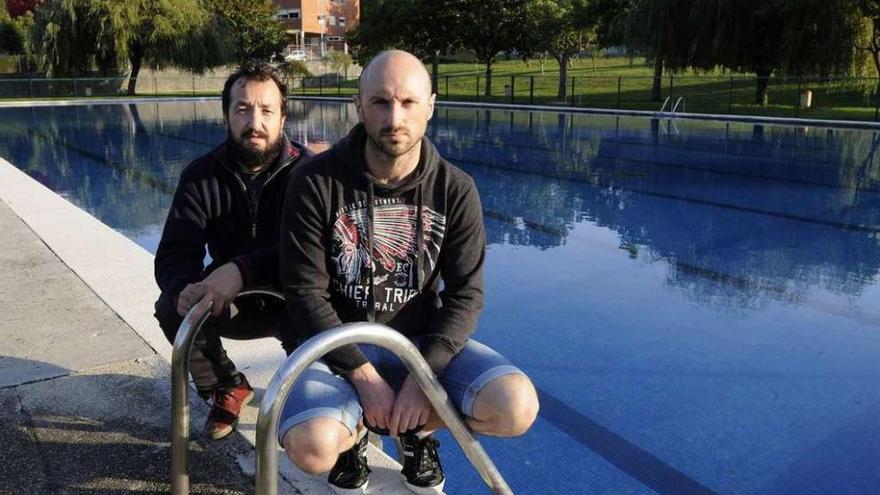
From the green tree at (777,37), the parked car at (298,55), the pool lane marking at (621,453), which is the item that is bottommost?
the pool lane marking at (621,453)

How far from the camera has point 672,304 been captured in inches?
214

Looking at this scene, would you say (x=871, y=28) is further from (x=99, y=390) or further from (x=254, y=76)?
(x=99, y=390)

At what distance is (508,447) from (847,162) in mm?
11950

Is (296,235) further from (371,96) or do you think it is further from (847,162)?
(847,162)

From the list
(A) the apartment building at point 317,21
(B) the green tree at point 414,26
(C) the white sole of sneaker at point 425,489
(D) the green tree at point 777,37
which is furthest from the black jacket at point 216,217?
(A) the apartment building at point 317,21

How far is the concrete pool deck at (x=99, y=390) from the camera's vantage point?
93.7 inches

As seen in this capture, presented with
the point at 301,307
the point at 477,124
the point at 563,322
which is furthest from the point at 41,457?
the point at 477,124

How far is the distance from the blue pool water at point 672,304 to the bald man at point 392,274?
3.34ft

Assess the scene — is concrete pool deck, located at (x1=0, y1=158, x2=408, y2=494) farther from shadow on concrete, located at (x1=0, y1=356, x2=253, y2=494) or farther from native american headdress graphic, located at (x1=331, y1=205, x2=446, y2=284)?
native american headdress graphic, located at (x1=331, y1=205, x2=446, y2=284)

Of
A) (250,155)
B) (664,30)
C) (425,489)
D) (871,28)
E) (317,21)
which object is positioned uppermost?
(317,21)

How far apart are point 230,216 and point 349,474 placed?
105 cm

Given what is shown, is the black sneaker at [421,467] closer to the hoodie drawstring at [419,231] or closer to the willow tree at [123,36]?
the hoodie drawstring at [419,231]

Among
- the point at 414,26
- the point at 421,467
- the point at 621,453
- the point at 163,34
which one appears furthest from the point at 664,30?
the point at 421,467

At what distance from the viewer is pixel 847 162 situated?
12938 mm
